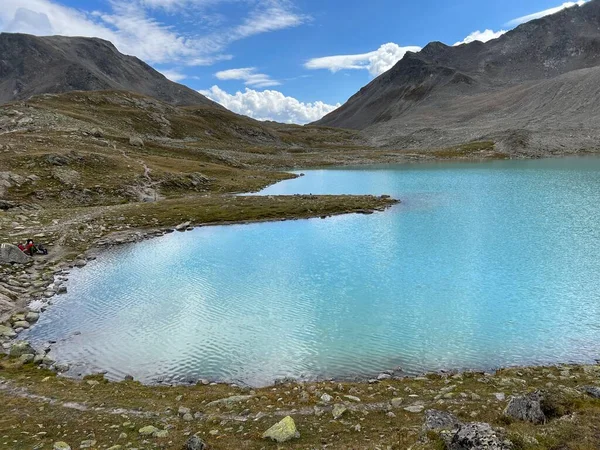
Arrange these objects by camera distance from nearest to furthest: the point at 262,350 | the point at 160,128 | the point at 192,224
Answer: the point at 262,350 < the point at 192,224 < the point at 160,128

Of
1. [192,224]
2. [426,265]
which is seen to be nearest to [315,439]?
[426,265]

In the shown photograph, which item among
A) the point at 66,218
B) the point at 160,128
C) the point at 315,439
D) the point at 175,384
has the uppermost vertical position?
the point at 160,128

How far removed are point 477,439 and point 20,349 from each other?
872 inches

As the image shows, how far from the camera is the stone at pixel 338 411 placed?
1414 centimetres

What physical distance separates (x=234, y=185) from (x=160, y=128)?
10487 centimetres

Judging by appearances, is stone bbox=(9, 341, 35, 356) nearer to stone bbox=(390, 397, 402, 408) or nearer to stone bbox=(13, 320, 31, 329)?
stone bbox=(13, 320, 31, 329)

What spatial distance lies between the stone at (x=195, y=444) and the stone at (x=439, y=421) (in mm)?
6509

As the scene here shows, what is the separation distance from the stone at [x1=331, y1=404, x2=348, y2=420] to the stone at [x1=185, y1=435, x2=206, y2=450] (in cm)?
448

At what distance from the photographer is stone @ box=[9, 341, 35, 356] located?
21.3 m

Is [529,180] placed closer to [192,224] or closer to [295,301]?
[192,224]

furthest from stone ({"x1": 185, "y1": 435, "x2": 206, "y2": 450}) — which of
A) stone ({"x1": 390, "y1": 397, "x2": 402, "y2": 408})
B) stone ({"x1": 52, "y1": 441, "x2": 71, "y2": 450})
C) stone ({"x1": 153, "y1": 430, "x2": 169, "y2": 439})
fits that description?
stone ({"x1": 390, "y1": 397, "x2": 402, "y2": 408})

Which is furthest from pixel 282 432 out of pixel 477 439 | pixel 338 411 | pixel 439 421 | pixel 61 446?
pixel 61 446

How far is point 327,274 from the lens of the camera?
35.3m

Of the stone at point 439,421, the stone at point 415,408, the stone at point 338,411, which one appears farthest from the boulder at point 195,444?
the stone at point 415,408
